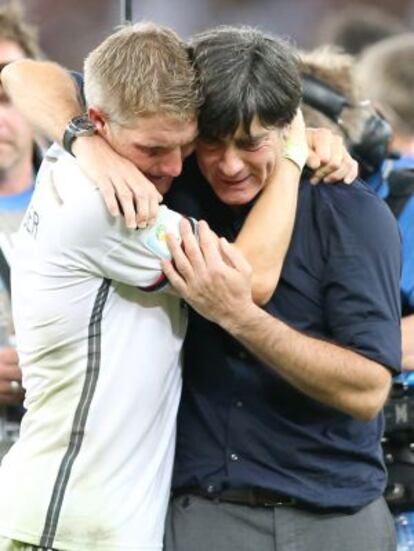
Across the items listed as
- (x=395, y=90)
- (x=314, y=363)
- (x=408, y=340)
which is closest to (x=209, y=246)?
(x=314, y=363)

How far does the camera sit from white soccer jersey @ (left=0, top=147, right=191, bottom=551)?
6.72 feet

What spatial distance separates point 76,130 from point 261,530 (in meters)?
0.70

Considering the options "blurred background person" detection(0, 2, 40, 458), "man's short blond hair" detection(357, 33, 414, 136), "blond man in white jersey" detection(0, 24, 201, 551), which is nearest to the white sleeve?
"blond man in white jersey" detection(0, 24, 201, 551)

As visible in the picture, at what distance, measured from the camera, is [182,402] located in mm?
2236

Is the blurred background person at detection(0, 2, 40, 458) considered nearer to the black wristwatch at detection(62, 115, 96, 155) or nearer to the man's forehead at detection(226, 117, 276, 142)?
the black wristwatch at detection(62, 115, 96, 155)

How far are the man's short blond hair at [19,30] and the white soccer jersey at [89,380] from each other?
1032mm

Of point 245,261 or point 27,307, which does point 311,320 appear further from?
point 27,307

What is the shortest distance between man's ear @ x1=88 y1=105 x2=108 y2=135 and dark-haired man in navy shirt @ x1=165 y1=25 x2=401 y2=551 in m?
0.15

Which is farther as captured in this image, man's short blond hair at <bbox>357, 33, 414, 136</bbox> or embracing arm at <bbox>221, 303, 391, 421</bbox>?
man's short blond hair at <bbox>357, 33, 414, 136</bbox>

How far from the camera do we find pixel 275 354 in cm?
206

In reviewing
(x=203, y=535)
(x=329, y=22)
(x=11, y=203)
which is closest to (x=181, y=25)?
(x=329, y=22)

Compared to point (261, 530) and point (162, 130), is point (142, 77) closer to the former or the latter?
point (162, 130)

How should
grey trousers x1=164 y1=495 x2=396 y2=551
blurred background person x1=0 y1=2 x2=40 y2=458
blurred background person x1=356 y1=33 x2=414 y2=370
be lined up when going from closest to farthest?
1. grey trousers x1=164 y1=495 x2=396 y2=551
2. blurred background person x1=0 y1=2 x2=40 y2=458
3. blurred background person x1=356 y1=33 x2=414 y2=370

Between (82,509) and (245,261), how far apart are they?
458mm
